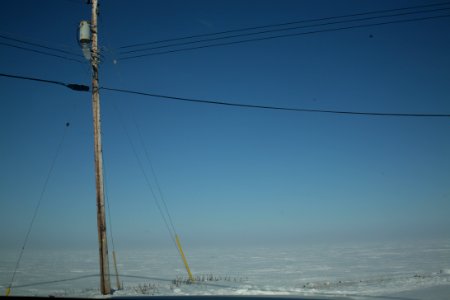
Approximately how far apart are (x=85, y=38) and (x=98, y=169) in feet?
14.7

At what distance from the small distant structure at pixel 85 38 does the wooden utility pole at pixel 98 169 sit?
179mm

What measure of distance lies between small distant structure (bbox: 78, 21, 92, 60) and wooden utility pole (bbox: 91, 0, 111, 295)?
18cm

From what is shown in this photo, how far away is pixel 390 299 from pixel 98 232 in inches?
347

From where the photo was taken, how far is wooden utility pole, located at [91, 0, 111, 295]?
9.23 m

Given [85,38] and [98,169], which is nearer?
[98,169]

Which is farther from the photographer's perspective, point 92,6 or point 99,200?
point 92,6

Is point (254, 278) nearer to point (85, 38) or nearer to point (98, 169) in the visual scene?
point (98, 169)

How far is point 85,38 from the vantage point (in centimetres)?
1041

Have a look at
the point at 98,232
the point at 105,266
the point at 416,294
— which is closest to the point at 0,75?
the point at 98,232

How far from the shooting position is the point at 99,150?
995 centimetres

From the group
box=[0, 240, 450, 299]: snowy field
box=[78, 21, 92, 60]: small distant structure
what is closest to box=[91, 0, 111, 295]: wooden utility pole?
box=[78, 21, 92, 60]: small distant structure

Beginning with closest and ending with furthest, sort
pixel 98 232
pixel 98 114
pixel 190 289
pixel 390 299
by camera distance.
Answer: pixel 390 299 → pixel 98 232 → pixel 98 114 → pixel 190 289

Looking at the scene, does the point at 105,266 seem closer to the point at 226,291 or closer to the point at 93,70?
the point at 226,291

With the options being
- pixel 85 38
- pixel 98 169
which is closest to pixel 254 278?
pixel 98 169
